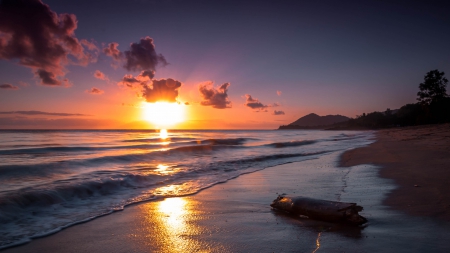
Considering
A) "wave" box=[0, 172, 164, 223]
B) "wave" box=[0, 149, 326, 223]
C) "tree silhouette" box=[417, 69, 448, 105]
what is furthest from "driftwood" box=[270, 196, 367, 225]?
"tree silhouette" box=[417, 69, 448, 105]

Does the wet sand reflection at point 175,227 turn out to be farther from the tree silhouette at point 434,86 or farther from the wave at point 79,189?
the tree silhouette at point 434,86

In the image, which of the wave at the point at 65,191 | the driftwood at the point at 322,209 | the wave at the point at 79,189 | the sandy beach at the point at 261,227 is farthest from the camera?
the wave at the point at 79,189

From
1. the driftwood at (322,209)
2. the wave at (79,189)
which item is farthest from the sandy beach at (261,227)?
the wave at (79,189)

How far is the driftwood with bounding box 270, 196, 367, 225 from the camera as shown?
4153 millimetres

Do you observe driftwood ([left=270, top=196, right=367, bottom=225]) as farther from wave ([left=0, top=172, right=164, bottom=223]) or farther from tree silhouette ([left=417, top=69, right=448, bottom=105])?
tree silhouette ([left=417, top=69, right=448, bottom=105])

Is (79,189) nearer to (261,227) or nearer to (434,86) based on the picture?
(261,227)

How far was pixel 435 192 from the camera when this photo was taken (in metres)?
5.63

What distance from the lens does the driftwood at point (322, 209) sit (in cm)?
415

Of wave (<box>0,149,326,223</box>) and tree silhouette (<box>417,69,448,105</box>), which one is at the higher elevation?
tree silhouette (<box>417,69,448,105</box>)

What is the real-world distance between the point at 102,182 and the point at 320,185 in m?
6.92

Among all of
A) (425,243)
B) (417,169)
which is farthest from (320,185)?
(425,243)

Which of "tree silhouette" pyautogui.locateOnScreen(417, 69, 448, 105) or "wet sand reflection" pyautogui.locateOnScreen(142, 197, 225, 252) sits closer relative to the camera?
"wet sand reflection" pyautogui.locateOnScreen(142, 197, 225, 252)

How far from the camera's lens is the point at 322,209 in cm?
445

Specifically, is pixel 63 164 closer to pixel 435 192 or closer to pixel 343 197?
pixel 343 197
